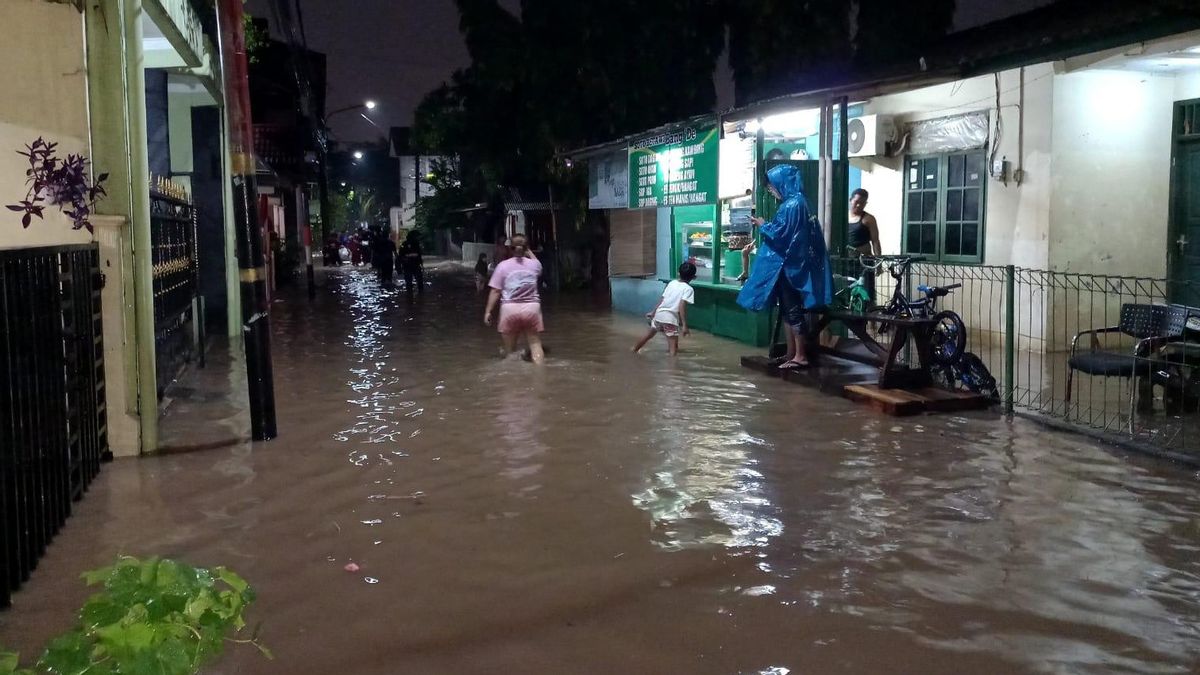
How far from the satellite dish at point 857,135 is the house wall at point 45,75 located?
9.90 m

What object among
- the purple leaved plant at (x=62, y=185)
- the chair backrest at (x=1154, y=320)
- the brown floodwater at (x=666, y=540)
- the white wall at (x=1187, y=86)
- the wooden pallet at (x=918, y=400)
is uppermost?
the white wall at (x=1187, y=86)

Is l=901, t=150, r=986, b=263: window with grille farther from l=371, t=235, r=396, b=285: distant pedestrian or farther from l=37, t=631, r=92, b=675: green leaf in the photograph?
l=371, t=235, r=396, b=285: distant pedestrian

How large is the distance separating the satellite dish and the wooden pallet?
19.1 ft

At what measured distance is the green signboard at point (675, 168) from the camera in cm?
1445

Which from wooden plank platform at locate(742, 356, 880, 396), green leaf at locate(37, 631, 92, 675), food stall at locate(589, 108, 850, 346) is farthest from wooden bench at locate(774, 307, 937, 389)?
green leaf at locate(37, 631, 92, 675)

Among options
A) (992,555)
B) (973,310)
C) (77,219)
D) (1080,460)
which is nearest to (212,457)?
(77,219)

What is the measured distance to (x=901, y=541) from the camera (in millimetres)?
5633

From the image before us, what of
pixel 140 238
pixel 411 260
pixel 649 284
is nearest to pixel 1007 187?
pixel 649 284

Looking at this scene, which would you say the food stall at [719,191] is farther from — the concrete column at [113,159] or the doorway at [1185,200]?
the concrete column at [113,159]

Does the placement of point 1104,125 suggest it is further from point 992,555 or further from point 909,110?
point 992,555

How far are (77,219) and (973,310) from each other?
1027 centimetres

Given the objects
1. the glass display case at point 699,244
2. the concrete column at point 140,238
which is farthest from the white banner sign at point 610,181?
the concrete column at point 140,238

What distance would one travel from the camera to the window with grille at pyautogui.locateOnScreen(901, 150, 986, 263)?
42.7 feet

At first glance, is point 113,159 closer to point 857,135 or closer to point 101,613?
point 101,613
